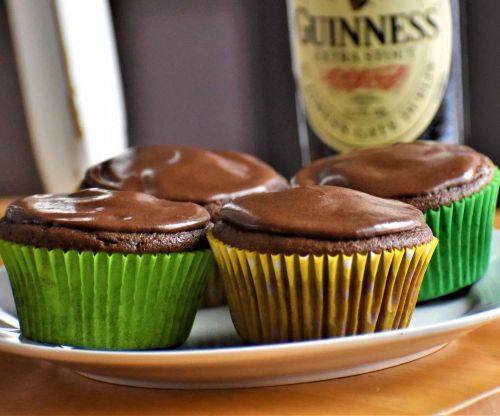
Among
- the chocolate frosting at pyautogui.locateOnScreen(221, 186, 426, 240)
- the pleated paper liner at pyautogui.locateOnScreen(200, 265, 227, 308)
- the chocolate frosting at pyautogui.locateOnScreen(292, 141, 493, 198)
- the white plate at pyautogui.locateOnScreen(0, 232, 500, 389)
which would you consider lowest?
the pleated paper liner at pyautogui.locateOnScreen(200, 265, 227, 308)

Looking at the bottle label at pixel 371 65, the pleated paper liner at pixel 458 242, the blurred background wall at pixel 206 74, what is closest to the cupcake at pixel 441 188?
the pleated paper liner at pixel 458 242

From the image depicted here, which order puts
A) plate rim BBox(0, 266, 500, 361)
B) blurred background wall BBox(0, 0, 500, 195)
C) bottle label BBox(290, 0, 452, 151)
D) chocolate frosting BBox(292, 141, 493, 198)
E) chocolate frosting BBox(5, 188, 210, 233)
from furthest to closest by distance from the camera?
1. blurred background wall BBox(0, 0, 500, 195)
2. bottle label BBox(290, 0, 452, 151)
3. chocolate frosting BBox(292, 141, 493, 198)
4. chocolate frosting BBox(5, 188, 210, 233)
5. plate rim BBox(0, 266, 500, 361)

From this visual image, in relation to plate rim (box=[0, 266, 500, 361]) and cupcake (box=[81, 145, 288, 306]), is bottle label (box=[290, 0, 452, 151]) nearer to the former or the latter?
cupcake (box=[81, 145, 288, 306])

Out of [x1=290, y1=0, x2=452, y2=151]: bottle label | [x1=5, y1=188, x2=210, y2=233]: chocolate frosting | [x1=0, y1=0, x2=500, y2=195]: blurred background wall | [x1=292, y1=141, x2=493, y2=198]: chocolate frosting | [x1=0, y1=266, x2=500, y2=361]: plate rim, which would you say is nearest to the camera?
[x1=0, y1=266, x2=500, y2=361]: plate rim

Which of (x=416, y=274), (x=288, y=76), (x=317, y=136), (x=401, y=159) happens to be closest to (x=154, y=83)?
(x=288, y=76)

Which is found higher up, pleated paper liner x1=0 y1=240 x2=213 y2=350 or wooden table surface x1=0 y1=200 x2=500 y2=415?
pleated paper liner x1=0 y1=240 x2=213 y2=350

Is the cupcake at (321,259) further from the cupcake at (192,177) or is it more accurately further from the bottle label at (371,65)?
the bottle label at (371,65)

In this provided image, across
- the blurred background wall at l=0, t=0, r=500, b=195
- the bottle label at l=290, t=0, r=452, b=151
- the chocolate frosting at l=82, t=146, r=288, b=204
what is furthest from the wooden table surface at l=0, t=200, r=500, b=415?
the blurred background wall at l=0, t=0, r=500, b=195

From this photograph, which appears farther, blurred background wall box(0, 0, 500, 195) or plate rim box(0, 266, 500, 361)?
blurred background wall box(0, 0, 500, 195)
